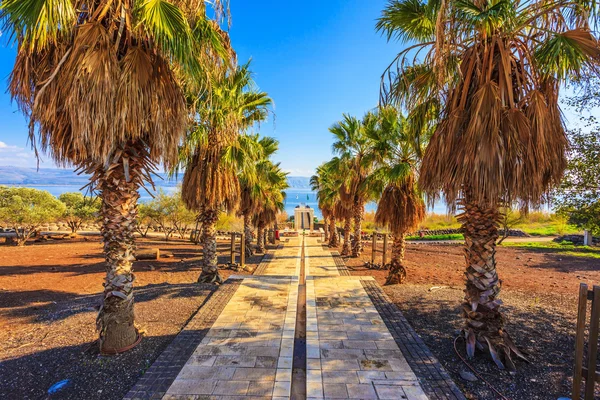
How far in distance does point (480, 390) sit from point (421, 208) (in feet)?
20.6

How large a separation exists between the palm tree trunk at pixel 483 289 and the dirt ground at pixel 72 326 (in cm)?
523

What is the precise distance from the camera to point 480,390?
367cm

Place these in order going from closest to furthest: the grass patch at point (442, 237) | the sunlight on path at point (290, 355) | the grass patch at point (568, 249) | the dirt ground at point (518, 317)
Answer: the sunlight on path at point (290, 355) → the dirt ground at point (518, 317) → the grass patch at point (568, 249) → the grass patch at point (442, 237)

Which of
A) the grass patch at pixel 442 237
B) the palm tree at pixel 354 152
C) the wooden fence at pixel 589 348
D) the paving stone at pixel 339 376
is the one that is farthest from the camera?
the grass patch at pixel 442 237

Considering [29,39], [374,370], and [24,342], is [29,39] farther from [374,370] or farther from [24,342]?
[374,370]

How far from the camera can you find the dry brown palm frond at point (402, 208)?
9.03 meters

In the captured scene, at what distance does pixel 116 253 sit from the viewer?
4492 millimetres

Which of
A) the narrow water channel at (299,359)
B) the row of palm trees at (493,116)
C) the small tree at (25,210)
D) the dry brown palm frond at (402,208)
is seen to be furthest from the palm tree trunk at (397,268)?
the small tree at (25,210)

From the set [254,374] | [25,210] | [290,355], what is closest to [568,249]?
[290,355]

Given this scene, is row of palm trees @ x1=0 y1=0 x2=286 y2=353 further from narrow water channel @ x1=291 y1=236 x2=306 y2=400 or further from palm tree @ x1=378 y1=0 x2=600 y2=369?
palm tree @ x1=378 y1=0 x2=600 y2=369

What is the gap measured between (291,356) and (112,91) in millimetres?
4958

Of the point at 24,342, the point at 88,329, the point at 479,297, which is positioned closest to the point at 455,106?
the point at 479,297

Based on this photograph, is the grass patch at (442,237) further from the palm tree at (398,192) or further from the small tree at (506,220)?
the palm tree at (398,192)

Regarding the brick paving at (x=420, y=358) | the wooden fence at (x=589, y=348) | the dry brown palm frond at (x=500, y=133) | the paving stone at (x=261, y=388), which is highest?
the dry brown palm frond at (x=500, y=133)
